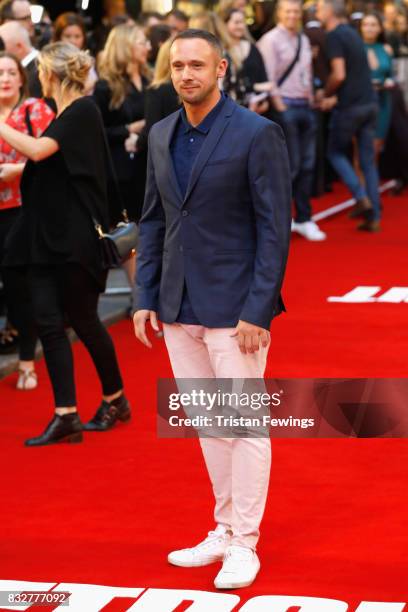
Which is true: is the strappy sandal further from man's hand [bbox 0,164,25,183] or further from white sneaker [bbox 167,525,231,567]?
white sneaker [bbox 167,525,231,567]

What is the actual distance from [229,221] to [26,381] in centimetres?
360

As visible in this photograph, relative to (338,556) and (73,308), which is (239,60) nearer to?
(73,308)

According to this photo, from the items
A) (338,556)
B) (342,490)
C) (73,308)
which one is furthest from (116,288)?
(338,556)

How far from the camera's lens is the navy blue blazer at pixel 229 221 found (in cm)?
477

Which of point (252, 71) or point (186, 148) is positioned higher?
point (186, 148)

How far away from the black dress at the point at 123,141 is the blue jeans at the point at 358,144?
4.84 meters

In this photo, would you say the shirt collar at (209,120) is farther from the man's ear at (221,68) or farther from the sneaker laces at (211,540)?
the sneaker laces at (211,540)

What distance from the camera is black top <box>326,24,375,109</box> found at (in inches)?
557

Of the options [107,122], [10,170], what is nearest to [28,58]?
[107,122]

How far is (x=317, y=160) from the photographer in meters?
17.0

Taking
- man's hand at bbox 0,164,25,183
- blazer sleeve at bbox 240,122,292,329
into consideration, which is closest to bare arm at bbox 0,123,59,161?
man's hand at bbox 0,164,25,183

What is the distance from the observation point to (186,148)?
4.95m

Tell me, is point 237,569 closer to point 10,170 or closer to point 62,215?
point 62,215

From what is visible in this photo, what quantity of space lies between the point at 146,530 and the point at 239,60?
7171mm
